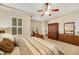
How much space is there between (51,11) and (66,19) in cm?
37

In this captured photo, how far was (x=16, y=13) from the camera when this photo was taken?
6.38 feet

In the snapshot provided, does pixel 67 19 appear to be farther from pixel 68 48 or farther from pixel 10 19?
pixel 10 19

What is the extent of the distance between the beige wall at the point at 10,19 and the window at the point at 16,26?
7 centimetres

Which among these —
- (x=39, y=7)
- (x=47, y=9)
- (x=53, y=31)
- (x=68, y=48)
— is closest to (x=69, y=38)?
(x=68, y=48)

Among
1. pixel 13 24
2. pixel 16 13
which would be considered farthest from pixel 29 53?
pixel 16 13

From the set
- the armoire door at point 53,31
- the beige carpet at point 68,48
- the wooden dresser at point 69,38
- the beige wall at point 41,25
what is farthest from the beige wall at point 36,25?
the wooden dresser at point 69,38

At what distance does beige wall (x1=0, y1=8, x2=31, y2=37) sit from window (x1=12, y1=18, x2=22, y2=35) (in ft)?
0.22

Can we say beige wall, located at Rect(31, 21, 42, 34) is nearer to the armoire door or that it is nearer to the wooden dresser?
the armoire door

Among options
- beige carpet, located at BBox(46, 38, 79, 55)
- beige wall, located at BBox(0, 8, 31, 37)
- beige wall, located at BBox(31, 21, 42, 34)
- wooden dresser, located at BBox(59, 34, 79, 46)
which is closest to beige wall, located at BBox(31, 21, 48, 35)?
beige wall, located at BBox(31, 21, 42, 34)

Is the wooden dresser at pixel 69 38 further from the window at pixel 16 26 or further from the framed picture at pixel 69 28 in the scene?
the window at pixel 16 26

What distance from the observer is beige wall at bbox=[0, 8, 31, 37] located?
6.11 feet

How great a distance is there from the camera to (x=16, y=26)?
2018mm

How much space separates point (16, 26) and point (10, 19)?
0.19m
